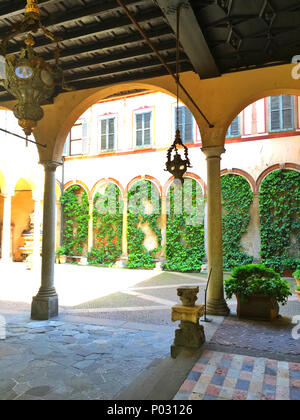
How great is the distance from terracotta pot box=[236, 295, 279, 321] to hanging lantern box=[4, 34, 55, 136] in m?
4.28

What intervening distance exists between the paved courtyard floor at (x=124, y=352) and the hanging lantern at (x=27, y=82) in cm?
277

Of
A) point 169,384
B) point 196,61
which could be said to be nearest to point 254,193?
point 196,61

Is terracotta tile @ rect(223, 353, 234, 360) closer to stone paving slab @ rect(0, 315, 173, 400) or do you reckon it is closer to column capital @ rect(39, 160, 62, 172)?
stone paving slab @ rect(0, 315, 173, 400)

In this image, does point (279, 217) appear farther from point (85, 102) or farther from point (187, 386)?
point (187, 386)

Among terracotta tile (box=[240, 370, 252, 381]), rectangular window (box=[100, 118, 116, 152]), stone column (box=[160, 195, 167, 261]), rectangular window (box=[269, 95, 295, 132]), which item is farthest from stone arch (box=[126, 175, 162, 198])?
terracotta tile (box=[240, 370, 252, 381])

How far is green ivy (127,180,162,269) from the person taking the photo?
45.6 feet

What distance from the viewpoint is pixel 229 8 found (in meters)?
3.87

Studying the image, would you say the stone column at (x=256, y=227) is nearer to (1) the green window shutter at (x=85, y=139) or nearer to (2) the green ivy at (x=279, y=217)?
(2) the green ivy at (x=279, y=217)

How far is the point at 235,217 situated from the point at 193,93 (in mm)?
7613

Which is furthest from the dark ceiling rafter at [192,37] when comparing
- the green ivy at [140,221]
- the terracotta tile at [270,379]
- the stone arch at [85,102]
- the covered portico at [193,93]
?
the green ivy at [140,221]

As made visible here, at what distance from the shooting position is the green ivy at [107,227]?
1473 cm

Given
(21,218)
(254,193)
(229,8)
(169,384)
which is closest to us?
(169,384)
